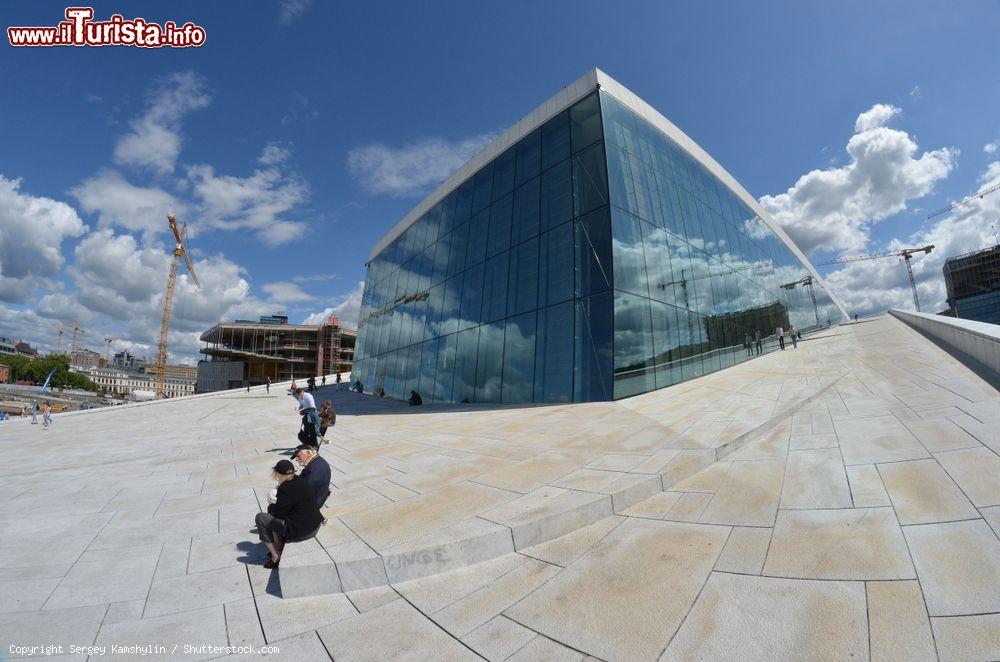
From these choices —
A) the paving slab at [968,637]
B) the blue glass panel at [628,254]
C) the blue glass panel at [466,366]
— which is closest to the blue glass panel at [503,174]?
the blue glass panel at [628,254]

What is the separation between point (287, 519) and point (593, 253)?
14.5 meters

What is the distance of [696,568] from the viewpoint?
356 centimetres

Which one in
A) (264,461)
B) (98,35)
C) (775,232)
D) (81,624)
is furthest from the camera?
(775,232)

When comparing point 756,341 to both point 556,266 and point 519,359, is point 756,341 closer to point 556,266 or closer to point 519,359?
point 556,266

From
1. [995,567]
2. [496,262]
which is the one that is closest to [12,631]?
[995,567]

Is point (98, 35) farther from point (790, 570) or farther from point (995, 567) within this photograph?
point (995, 567)

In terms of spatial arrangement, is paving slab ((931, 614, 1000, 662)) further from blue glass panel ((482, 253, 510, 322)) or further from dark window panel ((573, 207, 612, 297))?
blue glass panel ((482, 253, 510, 322))

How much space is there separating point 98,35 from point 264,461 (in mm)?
16102

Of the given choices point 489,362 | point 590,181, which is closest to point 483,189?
point 590,181

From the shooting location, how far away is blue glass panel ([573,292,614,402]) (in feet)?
48.3

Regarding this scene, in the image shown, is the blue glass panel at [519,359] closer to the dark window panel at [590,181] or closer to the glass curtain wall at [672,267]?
the glass curtain wall at [672,267]

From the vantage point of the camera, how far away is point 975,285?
336 ft

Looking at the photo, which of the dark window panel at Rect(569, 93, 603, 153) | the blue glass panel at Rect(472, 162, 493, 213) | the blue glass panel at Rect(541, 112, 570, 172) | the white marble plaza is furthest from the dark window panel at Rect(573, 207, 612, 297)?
the white marble plaza

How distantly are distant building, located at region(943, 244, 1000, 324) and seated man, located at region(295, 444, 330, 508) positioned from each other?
6005 inches
